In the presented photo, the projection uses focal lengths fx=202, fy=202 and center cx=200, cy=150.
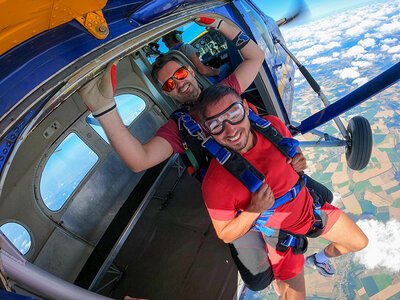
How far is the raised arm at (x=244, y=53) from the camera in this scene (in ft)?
7.73

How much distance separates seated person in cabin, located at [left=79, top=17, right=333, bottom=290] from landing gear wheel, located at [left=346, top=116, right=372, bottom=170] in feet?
5.23

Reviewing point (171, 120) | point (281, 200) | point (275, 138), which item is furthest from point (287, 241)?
point (171, 120)

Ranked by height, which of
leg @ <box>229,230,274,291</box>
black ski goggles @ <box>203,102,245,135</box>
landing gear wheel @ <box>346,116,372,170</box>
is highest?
black ski goggles @ <box>203,102,245,135</box>

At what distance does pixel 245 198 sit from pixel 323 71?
9692cm

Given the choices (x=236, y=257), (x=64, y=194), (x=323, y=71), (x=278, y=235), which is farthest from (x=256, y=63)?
(x=323, y=71)

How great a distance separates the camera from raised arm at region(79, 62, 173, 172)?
132 centimetres

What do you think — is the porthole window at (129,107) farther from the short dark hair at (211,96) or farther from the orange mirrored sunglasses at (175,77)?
the short dark hair at (211,96)

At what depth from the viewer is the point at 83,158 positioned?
2723mm

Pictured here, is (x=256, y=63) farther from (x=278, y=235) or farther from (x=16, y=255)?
(x=16, y=255)

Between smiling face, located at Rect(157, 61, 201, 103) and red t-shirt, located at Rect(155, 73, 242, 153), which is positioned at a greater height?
smiling face, located at Rect(157, 61, 201, 103)

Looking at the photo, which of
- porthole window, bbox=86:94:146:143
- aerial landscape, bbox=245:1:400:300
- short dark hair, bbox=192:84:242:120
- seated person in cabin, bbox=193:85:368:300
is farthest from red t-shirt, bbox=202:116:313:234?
aerial landscape, bbox=245:1:400:300

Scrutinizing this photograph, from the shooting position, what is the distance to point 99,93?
52.6 inches

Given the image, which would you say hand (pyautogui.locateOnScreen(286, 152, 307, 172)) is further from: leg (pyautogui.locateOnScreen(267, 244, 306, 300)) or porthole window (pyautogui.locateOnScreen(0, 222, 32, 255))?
porthole window (pyautogui.locateOnScreen(0, 222, 32, 255))

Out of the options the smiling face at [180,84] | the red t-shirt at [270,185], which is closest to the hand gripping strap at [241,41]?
the smiling face at [180,84]
